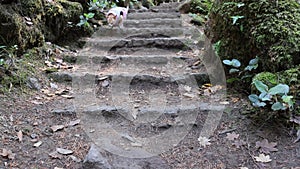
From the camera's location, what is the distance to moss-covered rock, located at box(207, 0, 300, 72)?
7.89 feet

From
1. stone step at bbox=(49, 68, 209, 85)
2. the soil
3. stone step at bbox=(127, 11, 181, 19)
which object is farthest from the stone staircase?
stone step at bbox=(127, 11, 181, 19)

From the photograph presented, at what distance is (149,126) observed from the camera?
2.43m

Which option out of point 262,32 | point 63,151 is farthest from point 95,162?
point 262,32

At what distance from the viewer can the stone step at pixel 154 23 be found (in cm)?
483

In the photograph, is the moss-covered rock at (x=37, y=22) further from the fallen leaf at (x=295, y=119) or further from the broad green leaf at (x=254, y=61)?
the fallen leaf at (x=295, y=119)

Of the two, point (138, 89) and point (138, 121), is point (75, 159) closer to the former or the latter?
point (138, 121)

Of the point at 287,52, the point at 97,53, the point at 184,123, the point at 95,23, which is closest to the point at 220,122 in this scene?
the point at 184,123

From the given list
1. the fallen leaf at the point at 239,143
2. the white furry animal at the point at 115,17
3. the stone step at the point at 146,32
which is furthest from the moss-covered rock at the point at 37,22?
the fallen leaf at the point at 239,143

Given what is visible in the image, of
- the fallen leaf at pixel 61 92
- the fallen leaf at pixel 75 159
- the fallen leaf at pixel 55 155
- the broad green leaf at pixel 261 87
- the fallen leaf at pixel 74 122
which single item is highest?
the broad green leaf at pixel 261 87

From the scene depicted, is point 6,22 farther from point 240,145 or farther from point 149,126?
point 240,145

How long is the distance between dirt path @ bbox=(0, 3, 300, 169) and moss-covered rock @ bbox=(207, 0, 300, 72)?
1.07 feet

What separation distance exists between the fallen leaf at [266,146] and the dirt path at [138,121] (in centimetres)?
2

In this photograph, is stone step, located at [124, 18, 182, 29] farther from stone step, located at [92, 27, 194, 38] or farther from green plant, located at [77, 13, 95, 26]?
green plant, located at [77, 13, 95, 26]

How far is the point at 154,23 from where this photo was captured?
4.89 metres
